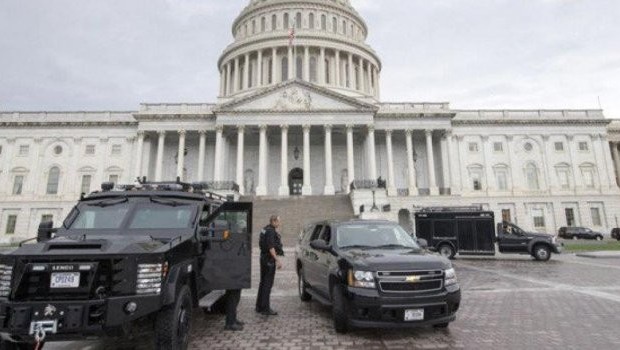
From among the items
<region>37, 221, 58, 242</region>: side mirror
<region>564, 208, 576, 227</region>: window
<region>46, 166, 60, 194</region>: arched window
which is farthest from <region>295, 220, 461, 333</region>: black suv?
<region>46, 166, 60, 194</region>: arched window

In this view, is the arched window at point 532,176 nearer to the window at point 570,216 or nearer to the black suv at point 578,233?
the window at point 570,216

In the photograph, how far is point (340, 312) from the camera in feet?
22.0

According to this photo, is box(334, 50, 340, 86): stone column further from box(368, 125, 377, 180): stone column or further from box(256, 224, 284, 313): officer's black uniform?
box(256, 224, 284, 313): officer's black uniform

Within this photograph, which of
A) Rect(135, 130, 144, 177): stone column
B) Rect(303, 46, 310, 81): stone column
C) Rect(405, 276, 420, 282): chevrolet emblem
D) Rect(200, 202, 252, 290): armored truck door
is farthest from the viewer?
Rect(303, 46, 310, 81): stone column

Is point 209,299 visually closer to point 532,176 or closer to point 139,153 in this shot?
point 139,153

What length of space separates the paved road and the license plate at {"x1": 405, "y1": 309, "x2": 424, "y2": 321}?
0.41m

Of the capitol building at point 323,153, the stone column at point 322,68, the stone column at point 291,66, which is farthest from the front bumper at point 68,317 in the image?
the stone column at point 322,68

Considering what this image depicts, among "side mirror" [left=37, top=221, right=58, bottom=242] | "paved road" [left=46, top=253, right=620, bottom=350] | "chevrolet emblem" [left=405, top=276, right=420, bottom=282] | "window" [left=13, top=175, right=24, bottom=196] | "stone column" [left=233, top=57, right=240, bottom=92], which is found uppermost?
"stone column" [left=233, top=57, right=240, bottom=92]

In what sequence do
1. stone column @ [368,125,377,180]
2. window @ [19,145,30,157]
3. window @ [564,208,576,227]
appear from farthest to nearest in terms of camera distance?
window @ [19,145,30,157], window @ [564,208,576,227], stone column @ [368,125,377,180]

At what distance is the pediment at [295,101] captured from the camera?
42969 millimetres

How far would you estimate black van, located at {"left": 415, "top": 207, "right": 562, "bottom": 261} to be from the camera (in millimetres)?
21047

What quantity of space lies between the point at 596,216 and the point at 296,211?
36.6 meters

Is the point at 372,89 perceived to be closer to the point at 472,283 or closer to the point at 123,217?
the point at 472,283

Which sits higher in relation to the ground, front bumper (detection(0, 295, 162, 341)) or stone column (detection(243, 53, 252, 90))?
stone column (detection(243, 53, 252, 90))
